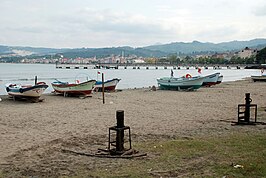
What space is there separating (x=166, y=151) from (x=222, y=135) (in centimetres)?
287

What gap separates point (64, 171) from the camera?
6.76 m

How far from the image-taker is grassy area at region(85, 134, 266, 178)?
6188 mm

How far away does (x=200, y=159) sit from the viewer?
7.24 meters

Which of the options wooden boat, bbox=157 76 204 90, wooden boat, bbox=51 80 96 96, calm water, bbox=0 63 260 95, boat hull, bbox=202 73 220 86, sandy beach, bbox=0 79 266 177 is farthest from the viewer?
calm water, bbox=0 63 260 95

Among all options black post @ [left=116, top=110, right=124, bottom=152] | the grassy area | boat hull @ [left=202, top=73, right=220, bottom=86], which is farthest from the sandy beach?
boat hull @ [left=202, top=73, right=220, bottom=86]

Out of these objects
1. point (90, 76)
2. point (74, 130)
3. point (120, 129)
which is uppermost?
point (120, 129)

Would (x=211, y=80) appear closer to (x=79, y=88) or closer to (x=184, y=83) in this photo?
(x=184, y=83)

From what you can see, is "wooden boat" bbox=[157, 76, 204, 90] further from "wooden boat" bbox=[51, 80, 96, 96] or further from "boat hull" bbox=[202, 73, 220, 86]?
"wooden boat" bbox=[51, 80, 96, 96]

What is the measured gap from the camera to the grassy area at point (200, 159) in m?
6.19

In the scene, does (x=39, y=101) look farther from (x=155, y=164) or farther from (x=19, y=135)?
(x=155, y=164)

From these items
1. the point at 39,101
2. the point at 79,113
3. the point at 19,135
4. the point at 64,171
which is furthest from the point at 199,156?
the point at 39,101

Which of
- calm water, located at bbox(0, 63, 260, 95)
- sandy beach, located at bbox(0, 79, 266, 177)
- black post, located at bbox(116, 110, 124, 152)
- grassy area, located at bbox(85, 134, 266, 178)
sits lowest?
calm water, located at bbox(0, 63, 260, 95)

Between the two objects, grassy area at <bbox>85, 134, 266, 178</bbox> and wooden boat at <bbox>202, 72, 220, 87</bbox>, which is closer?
grassy area at <bbox>85, 134, 266, 178</bbox>

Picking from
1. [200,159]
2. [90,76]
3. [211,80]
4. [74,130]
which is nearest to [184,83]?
[211,80]
